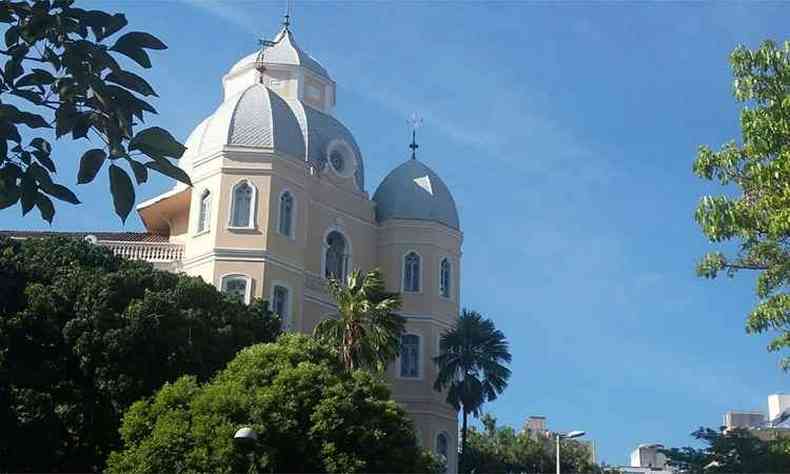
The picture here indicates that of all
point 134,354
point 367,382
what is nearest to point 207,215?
point 134,354

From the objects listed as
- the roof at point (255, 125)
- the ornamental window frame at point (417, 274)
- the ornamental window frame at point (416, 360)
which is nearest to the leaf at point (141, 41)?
the roof at point (255, 125)

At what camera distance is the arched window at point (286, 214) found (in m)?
37.2

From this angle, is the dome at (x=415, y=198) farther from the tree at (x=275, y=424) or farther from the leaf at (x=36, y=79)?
the leaf at (x=36, y=79)

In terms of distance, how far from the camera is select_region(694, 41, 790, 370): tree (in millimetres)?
14531

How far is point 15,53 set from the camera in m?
4.29

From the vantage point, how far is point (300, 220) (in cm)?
3778

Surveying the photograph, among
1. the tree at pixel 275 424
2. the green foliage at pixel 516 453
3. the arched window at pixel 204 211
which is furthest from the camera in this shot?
the green foliage at pixel 516 453

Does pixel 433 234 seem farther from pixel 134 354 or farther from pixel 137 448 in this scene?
pixel 137 448

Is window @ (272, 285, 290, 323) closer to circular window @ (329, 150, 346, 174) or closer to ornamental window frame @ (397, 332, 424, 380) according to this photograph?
ornamental window frame @ (397, 332, 424, 380)

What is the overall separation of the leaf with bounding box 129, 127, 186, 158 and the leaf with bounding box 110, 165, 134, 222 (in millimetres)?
100

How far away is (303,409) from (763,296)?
11.2 m

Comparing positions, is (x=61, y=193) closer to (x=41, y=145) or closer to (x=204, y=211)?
(x=41, y=145)

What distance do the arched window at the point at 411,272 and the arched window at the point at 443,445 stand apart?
514 centimetres

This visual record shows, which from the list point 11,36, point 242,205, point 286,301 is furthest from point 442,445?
point 11,36
